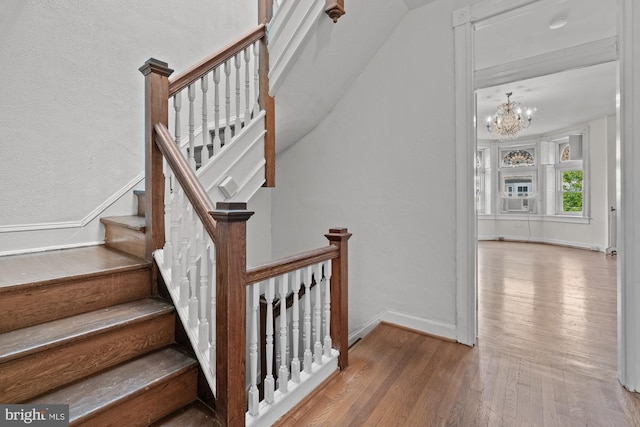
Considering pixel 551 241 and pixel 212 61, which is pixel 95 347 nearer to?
pixel 212 61

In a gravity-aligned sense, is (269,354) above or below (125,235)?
below

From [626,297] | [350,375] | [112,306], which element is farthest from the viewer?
[350,375]

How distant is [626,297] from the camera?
1.79m

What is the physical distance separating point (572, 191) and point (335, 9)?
7835 mm

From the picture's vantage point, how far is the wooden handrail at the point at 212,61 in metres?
1.86

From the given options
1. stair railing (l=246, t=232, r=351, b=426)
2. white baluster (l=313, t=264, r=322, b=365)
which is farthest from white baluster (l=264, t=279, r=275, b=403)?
white baluster (l=313, t=264, r=322, b=365)

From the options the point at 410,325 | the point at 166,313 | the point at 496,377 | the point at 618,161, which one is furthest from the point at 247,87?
the point at 496,377

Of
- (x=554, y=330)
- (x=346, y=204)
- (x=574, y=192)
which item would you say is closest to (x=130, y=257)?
(x=346, y=204)

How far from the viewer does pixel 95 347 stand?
1354 millimetres

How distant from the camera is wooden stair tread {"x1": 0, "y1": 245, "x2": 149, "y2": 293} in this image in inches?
57.0

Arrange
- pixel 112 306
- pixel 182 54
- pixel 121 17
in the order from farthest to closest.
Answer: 1. pixel 182 54
2. pixel 121 17
3. pixel 112 306

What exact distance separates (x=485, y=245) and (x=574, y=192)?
7.61 ft

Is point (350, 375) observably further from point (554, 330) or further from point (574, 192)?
point (574, 192)

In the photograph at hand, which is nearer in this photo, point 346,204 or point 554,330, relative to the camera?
point 554,330
